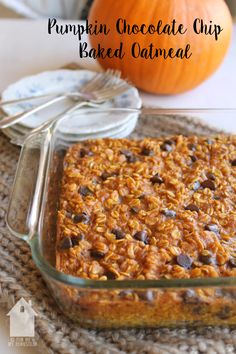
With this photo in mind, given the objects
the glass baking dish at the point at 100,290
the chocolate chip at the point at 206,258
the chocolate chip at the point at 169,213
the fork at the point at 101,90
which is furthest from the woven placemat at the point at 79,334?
the fork at the point at 101,90

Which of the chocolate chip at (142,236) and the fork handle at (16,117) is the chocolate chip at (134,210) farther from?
the fork handle at (16,117)

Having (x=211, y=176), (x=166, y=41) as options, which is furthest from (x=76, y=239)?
(x=166, y=41)

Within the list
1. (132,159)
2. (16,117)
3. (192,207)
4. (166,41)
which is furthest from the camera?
(166,41)

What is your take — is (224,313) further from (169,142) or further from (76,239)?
(169,142)

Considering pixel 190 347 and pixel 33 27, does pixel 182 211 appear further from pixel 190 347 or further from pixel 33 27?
pixel 33 27

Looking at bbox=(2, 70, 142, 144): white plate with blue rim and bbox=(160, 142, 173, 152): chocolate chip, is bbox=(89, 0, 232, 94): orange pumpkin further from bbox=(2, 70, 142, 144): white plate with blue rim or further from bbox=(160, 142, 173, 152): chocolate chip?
bbox=(160, 142, 173, 152): chocolate chip

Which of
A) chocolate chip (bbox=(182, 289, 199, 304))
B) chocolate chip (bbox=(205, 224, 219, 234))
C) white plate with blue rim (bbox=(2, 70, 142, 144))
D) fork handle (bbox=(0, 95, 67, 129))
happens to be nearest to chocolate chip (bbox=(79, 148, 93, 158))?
white plate with blue rim (bbox=(2, 70, 142, 144))
